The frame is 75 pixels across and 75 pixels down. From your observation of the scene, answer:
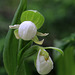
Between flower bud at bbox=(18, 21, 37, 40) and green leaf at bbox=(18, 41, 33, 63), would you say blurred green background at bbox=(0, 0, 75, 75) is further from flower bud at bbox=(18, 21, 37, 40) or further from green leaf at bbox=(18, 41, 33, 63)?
flower bud at bbox=(18, 21, 37, 40)

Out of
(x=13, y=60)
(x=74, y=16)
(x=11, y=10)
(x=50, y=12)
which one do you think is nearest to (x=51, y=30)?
(x=50, y=12)

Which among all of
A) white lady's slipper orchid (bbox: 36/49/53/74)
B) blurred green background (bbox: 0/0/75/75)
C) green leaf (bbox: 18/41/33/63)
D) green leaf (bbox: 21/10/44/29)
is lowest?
blurred green background (bbox: 0/0/75/75)

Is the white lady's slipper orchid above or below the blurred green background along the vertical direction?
above

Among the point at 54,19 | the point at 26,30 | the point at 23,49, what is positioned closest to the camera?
the point at 26,30

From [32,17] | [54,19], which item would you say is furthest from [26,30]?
[54,19]

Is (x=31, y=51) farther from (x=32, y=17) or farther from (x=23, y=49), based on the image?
(x=32, y=17)

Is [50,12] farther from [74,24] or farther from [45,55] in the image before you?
[45,55]

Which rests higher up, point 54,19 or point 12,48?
point 12,48

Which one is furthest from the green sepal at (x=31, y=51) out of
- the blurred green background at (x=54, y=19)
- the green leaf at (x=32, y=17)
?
the blurred green background at (x=54, y=19)

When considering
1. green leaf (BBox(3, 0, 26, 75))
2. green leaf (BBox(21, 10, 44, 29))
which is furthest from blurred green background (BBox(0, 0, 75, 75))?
green leaf (BBox(21, 10, 44, 29))
